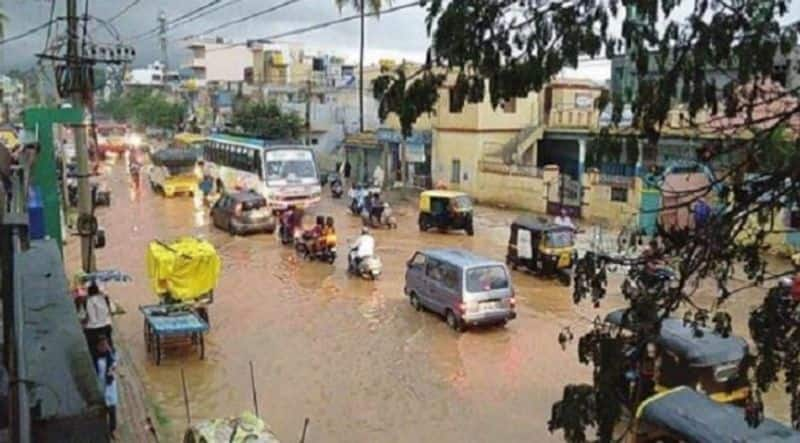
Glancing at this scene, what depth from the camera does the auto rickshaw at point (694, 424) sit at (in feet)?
26.4

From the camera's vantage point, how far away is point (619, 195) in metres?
29.4

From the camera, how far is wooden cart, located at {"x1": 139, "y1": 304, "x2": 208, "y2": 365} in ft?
45.9

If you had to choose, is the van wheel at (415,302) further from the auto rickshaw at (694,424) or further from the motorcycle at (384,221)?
the motorcycle at (384,221)

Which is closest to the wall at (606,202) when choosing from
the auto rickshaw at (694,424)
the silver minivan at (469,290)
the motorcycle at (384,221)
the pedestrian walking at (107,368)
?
the motorcycle at (384,221)

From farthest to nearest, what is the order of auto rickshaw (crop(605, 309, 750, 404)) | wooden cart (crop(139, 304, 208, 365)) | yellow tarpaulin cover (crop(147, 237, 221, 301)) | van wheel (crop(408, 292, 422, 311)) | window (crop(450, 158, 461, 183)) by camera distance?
window (crop(450, 158, 461, 183)), van wheel (crop(408, 292, 422, 311)), yellow tarpaulin cover (crop(147, 237, 221, 301)), wooden cart (crop(139, 304, 208, 365)), auto rickshaw (crop(605, 309, 750, 404))

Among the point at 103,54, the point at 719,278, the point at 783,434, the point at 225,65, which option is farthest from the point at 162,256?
the point at 225,65

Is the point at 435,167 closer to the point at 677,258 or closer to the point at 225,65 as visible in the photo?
the point at 677,258

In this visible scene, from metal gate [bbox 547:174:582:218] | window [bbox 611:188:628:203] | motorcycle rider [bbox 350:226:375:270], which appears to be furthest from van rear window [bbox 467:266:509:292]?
metal gate [bbox 547:174:582:218]

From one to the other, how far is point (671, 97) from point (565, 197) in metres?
27.1

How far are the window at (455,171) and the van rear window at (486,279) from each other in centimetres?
2133

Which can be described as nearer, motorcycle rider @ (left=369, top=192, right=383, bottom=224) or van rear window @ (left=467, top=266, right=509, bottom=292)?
van rear window @ (left=467, top=266, right=509, bottom=292)

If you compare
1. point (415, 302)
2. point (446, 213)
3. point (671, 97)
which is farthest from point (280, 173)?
point (671, 97)

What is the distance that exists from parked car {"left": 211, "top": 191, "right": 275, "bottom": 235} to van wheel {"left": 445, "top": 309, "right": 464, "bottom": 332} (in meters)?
12.9

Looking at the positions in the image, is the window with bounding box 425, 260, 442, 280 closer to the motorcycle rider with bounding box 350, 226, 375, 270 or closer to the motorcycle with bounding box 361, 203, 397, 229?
the motorcycle rider with bounding box 350, 226, 375, 270
